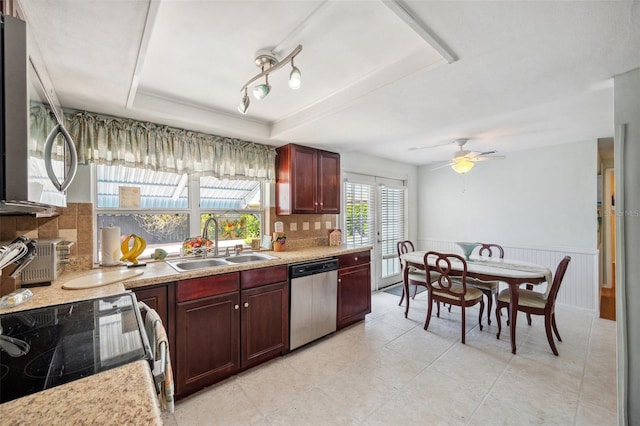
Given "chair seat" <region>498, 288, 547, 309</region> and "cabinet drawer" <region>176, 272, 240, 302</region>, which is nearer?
"cabinet drawer" <region>176, 272, 240, 302</region>

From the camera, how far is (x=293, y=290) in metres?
2.66

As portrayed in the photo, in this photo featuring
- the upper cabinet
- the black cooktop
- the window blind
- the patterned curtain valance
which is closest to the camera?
the black cooktop

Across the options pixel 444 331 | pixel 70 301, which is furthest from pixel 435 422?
pixel 70 301

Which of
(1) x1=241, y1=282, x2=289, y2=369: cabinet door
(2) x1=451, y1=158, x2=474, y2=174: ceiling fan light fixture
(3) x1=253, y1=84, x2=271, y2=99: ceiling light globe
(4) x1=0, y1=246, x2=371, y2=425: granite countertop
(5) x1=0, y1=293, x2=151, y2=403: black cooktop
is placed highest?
(3) x1=253, y1=84, x2=271, y2=99: ceiling light globe

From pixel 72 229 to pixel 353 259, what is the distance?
2.66 meters

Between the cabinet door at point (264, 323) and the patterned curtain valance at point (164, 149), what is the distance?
1329 millimetres

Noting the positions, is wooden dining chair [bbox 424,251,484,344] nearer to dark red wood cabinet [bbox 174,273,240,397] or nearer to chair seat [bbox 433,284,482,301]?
chair seat [bbox 433,284,482,301]

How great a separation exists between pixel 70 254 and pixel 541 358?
4.15 meters

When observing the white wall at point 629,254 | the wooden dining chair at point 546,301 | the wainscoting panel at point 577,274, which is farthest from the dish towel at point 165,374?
the wainscoting panel at point 577,274

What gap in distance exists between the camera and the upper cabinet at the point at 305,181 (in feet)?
10.6

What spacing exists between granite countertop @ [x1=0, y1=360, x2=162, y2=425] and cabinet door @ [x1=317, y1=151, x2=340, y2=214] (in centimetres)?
285

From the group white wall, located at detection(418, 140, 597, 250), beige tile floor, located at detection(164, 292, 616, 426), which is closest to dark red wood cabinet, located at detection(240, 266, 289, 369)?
beige tile floor, located at detection(164, 292, 616, 426)

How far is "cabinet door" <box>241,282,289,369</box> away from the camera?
2346 mm

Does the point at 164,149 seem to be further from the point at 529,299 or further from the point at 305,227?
the point at 529,299
